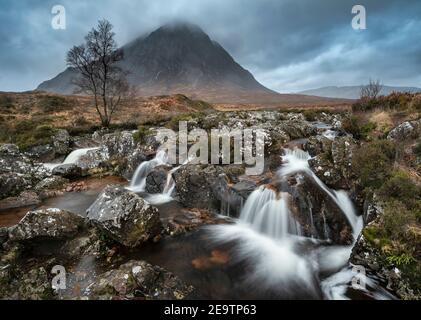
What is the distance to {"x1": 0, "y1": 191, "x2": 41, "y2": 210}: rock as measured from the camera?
12.4 m

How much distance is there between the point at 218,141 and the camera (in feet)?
46.6

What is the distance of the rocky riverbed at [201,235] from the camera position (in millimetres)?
6250

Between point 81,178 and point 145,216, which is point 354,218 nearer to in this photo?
point 145,216

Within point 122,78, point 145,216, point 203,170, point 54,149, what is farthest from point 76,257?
point 122,78

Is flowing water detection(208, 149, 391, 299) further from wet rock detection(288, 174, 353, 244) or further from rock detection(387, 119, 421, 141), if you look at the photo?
rock detection(387, 119, 421, 141)

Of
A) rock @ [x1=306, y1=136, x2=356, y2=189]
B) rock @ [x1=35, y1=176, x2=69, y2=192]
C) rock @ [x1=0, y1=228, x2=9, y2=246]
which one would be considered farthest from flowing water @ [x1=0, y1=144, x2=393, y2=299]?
rock @ [x1=35, y1=176, x2=69, y2=192]

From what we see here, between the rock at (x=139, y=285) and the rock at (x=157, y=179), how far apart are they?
724 centimetres

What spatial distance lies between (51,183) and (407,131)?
19036mm

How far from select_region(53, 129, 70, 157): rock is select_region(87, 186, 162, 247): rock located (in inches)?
580

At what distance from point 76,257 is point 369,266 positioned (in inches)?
329

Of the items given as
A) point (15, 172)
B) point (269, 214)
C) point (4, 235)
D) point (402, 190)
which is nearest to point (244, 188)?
point (269, 214)

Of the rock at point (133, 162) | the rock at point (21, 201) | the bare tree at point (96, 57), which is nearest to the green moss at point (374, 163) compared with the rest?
the rock at point (133, 162)

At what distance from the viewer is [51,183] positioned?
14.8m
